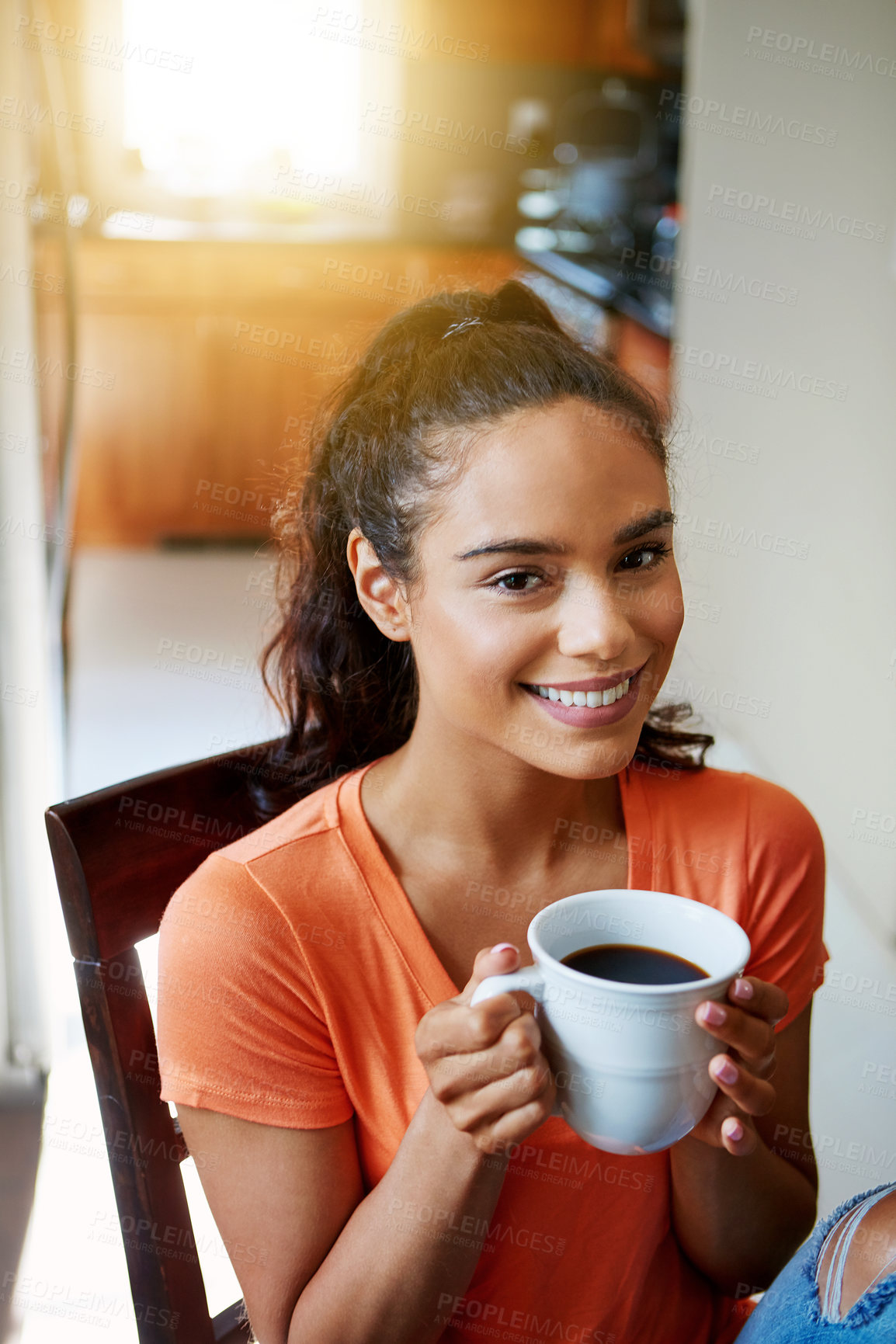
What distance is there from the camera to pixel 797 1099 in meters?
0.95

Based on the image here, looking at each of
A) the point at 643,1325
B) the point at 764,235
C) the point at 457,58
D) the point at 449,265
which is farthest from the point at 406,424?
the point at 457,58

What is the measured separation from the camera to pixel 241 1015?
83 cm

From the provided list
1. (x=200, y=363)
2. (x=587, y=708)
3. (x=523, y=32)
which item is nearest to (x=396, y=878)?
(x=587, y=708)

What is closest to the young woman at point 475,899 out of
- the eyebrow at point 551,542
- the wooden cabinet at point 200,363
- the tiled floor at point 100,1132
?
the eyebrow at point 551,542

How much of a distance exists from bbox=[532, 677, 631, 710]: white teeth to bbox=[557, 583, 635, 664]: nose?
2 centimetres

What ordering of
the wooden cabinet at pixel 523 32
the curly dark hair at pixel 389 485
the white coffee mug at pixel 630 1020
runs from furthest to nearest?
the wooden cabinet at pixel 523 32, the curly dark hair at pixel 389 485, the white coffee mug at pixel 630 1020

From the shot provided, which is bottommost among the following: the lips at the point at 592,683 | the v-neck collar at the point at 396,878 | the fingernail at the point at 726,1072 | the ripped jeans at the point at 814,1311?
the ripped jeans at the point at 814,1311

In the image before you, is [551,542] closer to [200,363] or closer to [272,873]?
[272,873]

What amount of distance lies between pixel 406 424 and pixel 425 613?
6.2 inches

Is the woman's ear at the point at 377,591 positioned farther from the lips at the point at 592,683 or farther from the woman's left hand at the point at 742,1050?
the woman's left hand at the point at 742,1050

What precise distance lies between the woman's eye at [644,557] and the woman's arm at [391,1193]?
1.06 ft

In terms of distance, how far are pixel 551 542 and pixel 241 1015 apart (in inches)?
15.6

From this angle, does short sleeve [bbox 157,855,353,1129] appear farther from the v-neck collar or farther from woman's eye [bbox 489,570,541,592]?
woman's eye [bbox 489,570,541,592]

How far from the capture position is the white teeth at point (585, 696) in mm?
812
